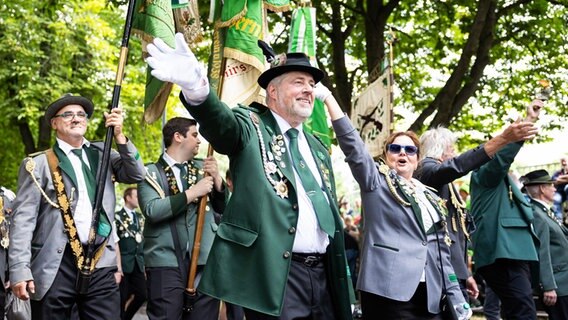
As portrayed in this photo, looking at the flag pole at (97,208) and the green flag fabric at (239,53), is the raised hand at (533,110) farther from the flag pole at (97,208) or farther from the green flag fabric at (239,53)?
the flag pole at (97,208)

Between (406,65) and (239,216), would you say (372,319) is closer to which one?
(239,216)

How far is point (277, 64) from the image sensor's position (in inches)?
208

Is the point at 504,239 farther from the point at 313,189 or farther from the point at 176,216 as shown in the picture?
the point at 313,189

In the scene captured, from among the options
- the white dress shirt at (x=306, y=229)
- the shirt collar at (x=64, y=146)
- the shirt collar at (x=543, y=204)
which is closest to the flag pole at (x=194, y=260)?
the shirt collar at (x=64, y=146)

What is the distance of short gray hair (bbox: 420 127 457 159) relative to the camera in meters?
8.10

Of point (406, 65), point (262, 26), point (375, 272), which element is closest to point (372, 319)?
point (375, 272)

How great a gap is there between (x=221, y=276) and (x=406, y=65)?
14.6 m

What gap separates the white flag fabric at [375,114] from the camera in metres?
12.8

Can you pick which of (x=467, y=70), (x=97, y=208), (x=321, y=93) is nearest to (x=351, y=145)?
(x=321, y=93)

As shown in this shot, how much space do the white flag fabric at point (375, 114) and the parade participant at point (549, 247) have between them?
9.88 ft

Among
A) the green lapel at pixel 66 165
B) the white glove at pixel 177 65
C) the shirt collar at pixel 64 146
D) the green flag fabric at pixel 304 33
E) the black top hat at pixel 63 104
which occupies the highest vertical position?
the green flag fabric at pixel 304 33

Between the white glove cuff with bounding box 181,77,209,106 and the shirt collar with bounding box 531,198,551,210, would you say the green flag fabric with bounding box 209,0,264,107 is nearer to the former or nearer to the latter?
the shirt collar with bounding box 531,198,551,210

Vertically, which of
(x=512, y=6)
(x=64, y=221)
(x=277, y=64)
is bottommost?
(x=64, y=221)

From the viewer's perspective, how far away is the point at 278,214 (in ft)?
16.0
